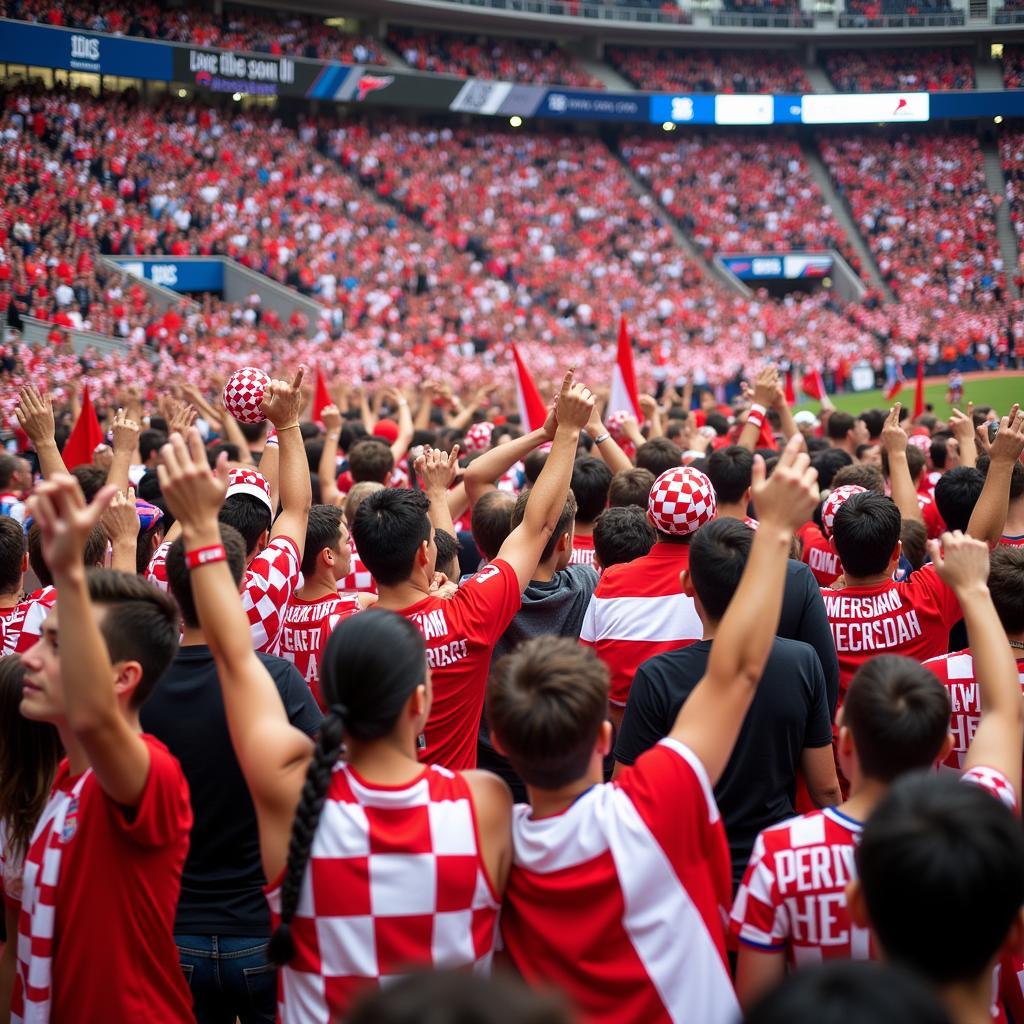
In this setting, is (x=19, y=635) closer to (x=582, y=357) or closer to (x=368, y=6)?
(x=582, y=357)

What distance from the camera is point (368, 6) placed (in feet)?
128

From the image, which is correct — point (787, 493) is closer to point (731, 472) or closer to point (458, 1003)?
point (458, 1003)

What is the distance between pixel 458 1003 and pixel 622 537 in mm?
3974

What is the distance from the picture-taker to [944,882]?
6.10 feet

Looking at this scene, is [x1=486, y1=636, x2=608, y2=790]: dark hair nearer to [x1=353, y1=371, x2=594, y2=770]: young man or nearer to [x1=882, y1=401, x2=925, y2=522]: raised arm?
[x1=353, y1=371, x2=594, y2=770]: young man

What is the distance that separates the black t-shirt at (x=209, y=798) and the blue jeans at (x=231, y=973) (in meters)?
0.09

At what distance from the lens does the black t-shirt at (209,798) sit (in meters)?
3.27

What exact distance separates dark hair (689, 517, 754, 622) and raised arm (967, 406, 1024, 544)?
5.84 feet

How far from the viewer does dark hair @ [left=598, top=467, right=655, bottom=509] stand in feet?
20.1

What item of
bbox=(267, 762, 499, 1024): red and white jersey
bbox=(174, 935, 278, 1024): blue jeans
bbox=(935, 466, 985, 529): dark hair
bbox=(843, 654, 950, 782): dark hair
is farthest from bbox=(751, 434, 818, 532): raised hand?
bbox=(935, 466, 985, 529): dark hair

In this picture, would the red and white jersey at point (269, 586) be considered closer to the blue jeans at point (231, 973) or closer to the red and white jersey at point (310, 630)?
Result: the red and white jersey at point (310, 630)

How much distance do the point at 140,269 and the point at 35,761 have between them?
26.3 m

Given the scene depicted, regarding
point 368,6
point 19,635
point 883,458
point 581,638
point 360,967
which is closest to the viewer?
point 360,967

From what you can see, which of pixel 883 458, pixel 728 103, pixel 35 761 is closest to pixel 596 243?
pixel 728 103
